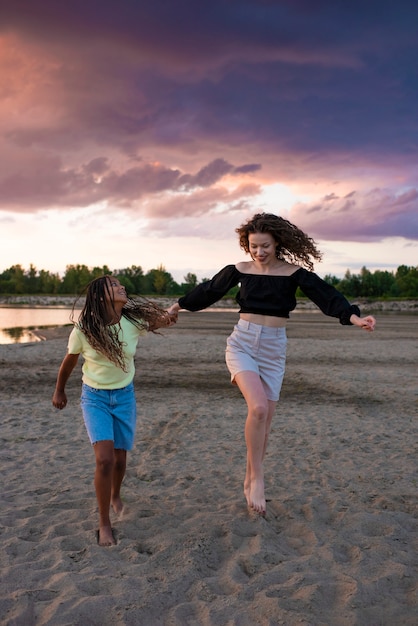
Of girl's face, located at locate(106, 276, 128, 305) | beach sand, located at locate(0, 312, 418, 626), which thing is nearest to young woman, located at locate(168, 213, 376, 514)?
beach sand, located at locate(0, 312, 418, 626)

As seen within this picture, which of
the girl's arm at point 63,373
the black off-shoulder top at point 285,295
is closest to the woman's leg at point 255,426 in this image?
the black off-shoulder top at point 285,295

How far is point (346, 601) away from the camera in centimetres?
336

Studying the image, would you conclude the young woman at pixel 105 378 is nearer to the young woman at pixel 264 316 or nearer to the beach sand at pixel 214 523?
the beach sand at pixel 214 523

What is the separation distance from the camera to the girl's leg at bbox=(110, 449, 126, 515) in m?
4.40

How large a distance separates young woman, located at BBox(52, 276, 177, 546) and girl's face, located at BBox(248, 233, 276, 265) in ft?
3.95

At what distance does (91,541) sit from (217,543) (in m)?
0.94

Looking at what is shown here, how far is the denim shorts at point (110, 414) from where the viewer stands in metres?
4.05

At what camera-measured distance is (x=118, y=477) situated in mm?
4500

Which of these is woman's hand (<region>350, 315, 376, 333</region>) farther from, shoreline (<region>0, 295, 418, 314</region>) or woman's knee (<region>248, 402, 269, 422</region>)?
shoreline (<region>0, 295, 418, 314</region>)

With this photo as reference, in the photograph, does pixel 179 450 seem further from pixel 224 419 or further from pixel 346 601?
pixel 346 601

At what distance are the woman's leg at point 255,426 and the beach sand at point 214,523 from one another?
20 centimetres

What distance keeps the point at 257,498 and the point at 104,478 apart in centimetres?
136

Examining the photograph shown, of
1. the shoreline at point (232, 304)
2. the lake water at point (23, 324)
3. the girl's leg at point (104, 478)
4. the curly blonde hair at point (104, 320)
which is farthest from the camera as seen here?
the shoreline at point (232, 304)

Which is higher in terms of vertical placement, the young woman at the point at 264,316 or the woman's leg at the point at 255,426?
the young woman at the point at 264,316
